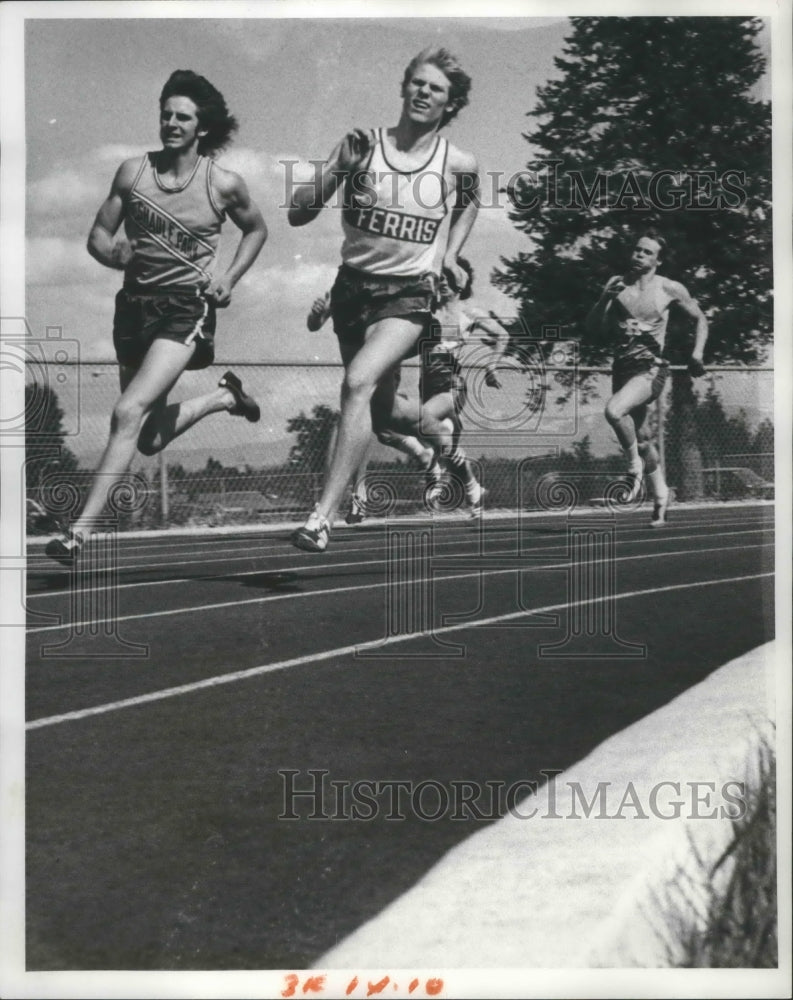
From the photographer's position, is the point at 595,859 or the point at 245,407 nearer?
the point at 595,859

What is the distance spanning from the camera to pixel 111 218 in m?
4.41

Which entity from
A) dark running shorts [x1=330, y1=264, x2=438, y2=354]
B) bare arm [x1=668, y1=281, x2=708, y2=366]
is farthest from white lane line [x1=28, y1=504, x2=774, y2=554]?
dark running shorts [x1=330, y1=264, x2=438, y2=354]

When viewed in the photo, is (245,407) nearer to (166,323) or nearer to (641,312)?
(166,323)

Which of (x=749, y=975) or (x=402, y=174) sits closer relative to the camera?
(x=749, y=975)

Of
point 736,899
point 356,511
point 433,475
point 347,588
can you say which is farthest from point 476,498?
point 736,899

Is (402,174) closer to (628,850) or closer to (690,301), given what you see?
(690,301)

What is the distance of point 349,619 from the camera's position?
4449 mm

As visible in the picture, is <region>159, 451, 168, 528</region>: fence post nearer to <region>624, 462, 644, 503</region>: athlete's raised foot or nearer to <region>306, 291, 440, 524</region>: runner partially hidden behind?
<region>306, 291, 440, 524</region>: runner partially hidden behind

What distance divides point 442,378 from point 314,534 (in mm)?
727

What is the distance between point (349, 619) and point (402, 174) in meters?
1.59

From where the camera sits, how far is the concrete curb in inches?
153

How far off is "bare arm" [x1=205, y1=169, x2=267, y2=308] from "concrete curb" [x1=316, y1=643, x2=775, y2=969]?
82.7 inches

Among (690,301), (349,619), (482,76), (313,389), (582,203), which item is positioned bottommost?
(349,619)

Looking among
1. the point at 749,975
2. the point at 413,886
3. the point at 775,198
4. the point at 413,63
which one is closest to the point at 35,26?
the point at 413,63
